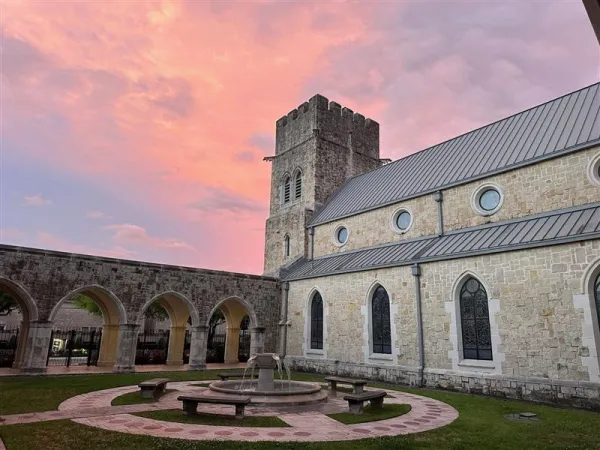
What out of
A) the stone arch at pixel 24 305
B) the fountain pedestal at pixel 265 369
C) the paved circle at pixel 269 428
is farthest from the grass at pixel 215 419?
the stone arch at pixel 24 305

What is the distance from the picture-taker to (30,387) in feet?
38.7

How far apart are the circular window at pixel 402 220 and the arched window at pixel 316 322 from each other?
16.0 ft

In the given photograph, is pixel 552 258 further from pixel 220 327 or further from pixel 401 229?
pixel 220 327

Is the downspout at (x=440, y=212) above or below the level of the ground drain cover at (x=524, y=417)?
above

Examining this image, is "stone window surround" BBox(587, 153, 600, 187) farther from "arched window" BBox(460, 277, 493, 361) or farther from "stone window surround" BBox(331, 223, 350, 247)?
"stone window surround" BBox(331, 223, 350, 247)

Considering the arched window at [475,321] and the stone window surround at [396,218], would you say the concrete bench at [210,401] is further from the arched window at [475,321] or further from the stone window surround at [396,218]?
the stone window surround at [396,218]

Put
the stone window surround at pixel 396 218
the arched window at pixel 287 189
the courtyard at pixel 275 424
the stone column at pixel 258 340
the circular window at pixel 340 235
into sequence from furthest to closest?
1. the arched window at pixel 287 189
2. the circular window at pixel 340 235
3. the stone column at pixel 258 340
4. the stone window surround at pixel 396 218
5. the courtyard at pixel 275 424

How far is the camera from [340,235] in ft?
71.5

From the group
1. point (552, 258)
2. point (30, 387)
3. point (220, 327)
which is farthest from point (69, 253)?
point (220, 327)

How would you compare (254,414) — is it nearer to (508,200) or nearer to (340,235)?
(508,200)

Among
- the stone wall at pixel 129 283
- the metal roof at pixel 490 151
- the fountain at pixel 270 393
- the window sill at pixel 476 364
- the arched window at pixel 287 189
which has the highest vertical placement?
the arched window at pixel 287 189

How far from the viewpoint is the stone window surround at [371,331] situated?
50.2 feet

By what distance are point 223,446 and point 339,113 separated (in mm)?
24772

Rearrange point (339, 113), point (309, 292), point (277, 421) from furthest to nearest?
point (339, 113) → point (309, 292) → point (277, 421)
